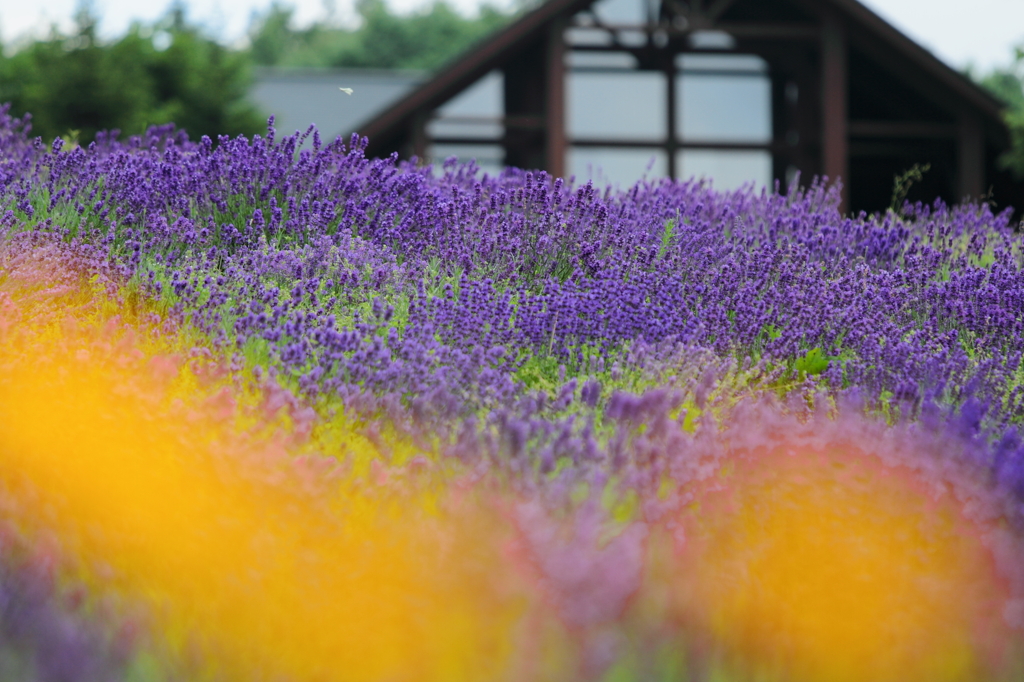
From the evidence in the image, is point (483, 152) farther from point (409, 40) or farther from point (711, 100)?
point (409, 40)

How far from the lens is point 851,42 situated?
13953 millimetres

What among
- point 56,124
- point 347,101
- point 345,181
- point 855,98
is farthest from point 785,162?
point 347,101

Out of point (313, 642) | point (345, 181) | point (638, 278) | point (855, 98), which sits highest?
point (855, 98)

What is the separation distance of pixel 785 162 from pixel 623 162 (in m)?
2.33

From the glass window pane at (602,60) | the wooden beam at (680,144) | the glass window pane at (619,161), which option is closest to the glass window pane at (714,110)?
the wooden beam at (680,144)

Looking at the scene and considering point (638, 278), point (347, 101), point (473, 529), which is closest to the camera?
point (473, 529)

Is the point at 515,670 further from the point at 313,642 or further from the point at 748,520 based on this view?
the point at 748,520

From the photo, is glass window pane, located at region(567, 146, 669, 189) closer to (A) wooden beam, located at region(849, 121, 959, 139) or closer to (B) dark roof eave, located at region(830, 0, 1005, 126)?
(A) wooden beam, located at region(849, 121, 959, 139)

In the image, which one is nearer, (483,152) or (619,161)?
(619,161)

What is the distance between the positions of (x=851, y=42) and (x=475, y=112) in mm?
5249

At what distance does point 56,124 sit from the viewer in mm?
18875

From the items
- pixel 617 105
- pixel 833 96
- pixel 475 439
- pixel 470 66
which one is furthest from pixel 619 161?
pixel 475 439

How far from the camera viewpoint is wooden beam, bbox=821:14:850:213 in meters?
13.5

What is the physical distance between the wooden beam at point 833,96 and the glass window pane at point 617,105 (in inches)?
83.1
